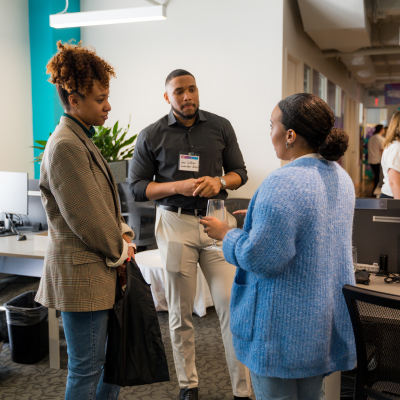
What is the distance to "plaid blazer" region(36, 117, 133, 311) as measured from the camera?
1358 mm

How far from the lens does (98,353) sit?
1475mm

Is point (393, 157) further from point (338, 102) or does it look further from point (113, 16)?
point (338, 102)

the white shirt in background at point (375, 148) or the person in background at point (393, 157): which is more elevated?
the white shirt in background at point (375, 148)

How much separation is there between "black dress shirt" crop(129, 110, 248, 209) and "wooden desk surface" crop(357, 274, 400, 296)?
30.8 inches

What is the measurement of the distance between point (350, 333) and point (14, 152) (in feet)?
15.8

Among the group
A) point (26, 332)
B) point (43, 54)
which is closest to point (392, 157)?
point (26, 332)

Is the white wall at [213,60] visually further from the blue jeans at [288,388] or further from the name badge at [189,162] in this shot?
the blue jeans at [288,388]

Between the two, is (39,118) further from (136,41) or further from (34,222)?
(34,222)

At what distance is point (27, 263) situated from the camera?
2.89m

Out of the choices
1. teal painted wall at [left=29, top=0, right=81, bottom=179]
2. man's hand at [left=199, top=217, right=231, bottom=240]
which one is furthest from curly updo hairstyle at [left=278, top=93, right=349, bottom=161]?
teal painted wall at [left=29, top=0, right=81, bottom=179]

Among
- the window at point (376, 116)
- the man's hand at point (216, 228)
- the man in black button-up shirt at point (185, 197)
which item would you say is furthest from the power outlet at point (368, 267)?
the window at point (376, 116)

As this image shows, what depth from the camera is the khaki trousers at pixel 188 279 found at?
2.02 meters

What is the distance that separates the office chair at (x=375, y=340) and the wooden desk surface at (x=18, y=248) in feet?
6.77

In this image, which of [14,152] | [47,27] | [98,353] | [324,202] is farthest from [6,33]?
[324,202]
